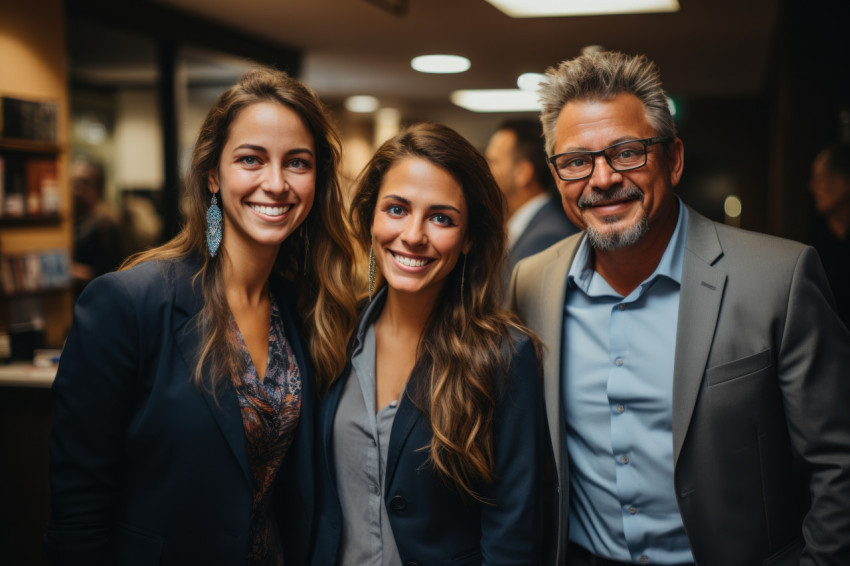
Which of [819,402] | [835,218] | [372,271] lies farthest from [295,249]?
[835,218]

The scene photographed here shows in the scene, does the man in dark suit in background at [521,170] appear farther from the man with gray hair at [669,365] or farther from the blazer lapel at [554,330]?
the man with gray hair at [669,365]

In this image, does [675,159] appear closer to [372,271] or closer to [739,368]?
[739,368]

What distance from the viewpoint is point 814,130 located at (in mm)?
4531

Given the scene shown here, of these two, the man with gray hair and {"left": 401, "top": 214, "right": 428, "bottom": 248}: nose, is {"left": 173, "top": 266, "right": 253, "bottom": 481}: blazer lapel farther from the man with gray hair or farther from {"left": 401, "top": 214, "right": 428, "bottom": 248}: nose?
the man with gray hair

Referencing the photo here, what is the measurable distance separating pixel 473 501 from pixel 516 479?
13 centimetres

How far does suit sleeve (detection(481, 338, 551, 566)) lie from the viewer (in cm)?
170

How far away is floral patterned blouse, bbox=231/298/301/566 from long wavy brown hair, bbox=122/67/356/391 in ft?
0.23

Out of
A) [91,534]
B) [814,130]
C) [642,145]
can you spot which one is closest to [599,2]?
[814,130]

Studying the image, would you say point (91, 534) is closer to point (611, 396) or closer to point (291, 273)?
point (291, 273)

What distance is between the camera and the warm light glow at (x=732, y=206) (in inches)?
419

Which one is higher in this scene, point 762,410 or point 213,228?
point 213,228

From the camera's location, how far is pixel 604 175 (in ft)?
5.71

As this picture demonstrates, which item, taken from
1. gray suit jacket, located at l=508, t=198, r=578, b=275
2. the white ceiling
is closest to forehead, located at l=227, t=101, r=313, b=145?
gray suit jacket, located at l=508, t=198, r=578, b=275

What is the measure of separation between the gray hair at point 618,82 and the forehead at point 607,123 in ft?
0.05
